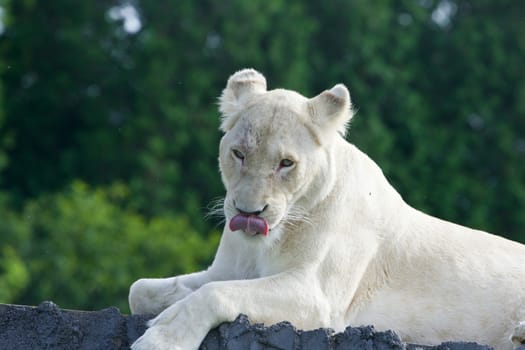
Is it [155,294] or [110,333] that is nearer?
[110,333]

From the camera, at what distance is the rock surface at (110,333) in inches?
231

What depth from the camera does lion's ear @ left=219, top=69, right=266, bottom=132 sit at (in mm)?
7047

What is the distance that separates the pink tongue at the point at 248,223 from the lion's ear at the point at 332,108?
747 mm

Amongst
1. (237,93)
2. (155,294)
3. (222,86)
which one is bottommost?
(155,294)

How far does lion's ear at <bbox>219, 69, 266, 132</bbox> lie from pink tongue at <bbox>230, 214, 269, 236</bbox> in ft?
2.30

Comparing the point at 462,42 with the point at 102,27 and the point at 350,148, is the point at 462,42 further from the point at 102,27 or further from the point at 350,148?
the point at 350,148

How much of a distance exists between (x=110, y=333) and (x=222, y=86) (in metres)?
14.8

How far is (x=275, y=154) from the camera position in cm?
661

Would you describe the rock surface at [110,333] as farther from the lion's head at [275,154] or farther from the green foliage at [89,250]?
the green foliage at [89,250]

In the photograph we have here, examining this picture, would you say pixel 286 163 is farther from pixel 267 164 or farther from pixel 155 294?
Result: pixel 155 294

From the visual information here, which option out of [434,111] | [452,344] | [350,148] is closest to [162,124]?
→ [434,111]

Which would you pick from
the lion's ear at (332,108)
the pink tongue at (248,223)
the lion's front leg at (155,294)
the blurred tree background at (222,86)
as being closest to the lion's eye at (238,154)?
the pink tongue at (248,223)

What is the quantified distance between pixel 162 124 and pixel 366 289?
1332 centimetres

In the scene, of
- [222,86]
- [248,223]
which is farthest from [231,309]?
[222,86]
